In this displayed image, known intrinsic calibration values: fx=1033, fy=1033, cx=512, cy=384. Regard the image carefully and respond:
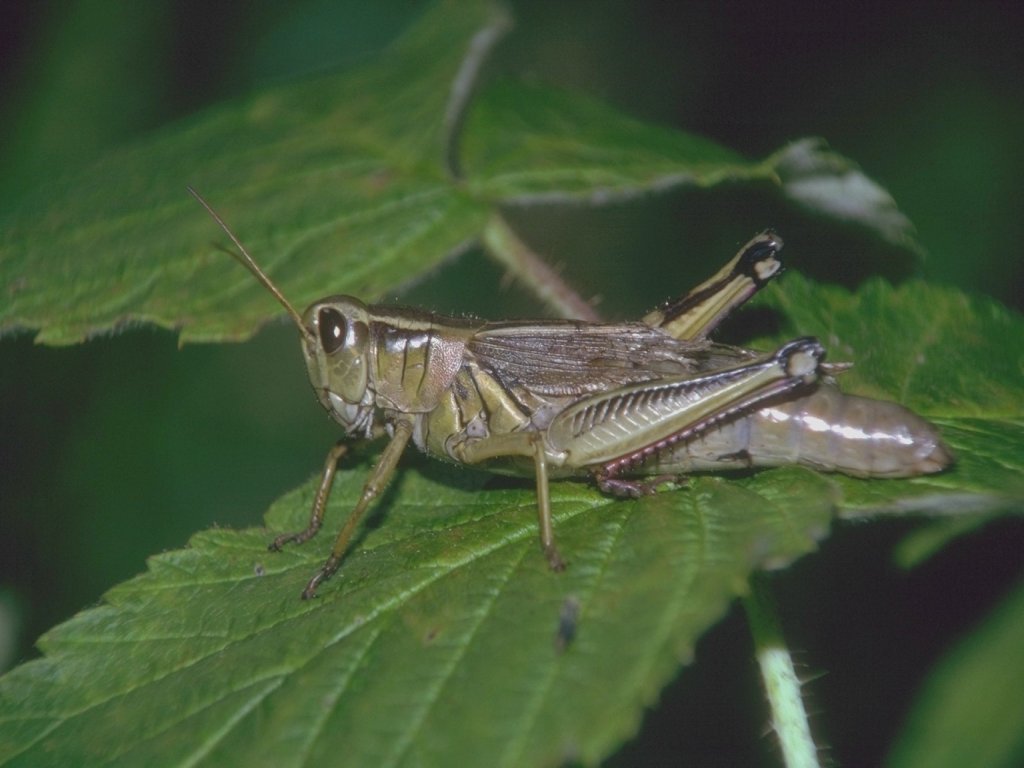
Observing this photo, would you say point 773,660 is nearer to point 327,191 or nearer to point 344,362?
point 344,362

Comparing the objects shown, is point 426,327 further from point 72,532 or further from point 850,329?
point 72,532

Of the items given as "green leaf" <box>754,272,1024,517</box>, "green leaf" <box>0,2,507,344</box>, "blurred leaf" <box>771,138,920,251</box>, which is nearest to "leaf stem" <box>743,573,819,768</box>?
"green leaf" <box>754,272,1024,517</box>

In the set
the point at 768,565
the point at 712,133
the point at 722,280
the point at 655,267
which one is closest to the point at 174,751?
the point at 768,565

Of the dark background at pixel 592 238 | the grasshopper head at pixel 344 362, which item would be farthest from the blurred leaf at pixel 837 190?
the grasshopper head at pixel 344 362

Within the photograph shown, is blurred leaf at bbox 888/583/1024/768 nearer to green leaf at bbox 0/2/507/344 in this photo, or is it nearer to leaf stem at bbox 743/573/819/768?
leaf stem at bbox 743/573/819/768

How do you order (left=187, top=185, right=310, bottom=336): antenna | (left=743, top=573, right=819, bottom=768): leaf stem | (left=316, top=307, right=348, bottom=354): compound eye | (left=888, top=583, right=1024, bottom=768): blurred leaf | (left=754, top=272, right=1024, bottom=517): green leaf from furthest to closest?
1. (left=316, top=307, right=348, bottom=354): compound eye
2. (left=187, top=185, right=310, bottom=336): antenna
3. (left=754, top=272, right=1024, bottom=517): green leaf
4. (left=743, top=573, right=819, bottom=768): leaf stem
5. (left=888, top=583, right=1024, bottom=768): blurred leaf

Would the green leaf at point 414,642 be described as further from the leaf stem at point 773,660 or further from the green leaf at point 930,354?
the green leaf at point 930,354

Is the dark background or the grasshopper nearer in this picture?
the grasshopper
